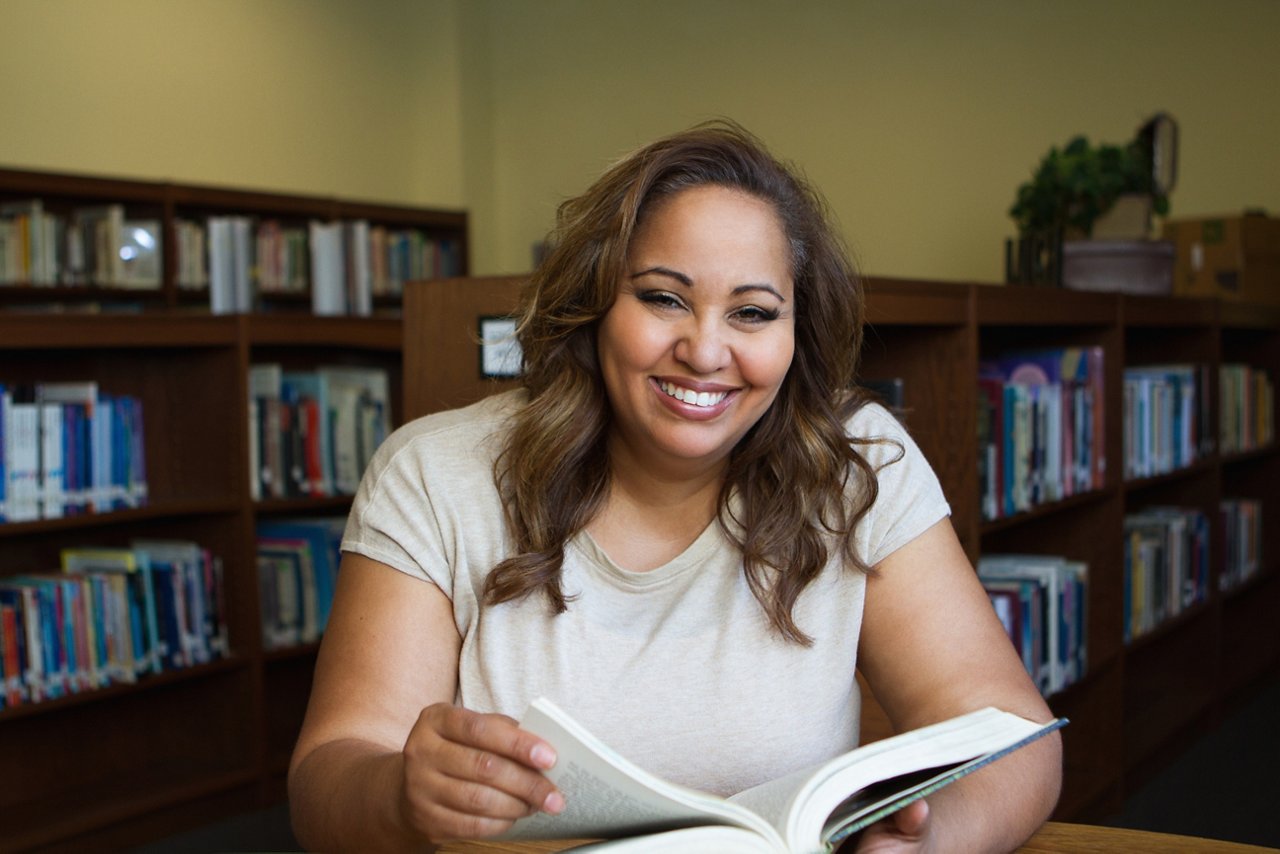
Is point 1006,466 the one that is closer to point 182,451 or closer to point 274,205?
point 182,451

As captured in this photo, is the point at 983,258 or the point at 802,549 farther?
the point at 983,258

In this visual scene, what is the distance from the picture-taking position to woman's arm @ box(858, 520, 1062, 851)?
1.19 metres

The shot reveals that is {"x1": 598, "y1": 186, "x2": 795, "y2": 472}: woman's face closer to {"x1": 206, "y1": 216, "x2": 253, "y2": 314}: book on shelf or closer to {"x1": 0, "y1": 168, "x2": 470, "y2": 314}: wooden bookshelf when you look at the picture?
{"x1": 0, "y1": 168, "x2": 470, "y2": 314}: wooden bookshelf

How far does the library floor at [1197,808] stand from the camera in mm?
3102

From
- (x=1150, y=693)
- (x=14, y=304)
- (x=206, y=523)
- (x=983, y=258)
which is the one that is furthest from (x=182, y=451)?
(x=983, y=258)

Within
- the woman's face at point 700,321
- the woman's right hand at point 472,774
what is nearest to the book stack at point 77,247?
the woman's face at point 700,321

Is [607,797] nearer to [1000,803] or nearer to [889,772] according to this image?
[889,772]

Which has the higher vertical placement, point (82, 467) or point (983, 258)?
point (983, 258)

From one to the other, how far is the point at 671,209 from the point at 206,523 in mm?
Answer: 2453

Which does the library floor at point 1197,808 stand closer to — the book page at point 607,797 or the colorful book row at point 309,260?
the book page at point 607,797

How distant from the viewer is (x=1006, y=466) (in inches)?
104

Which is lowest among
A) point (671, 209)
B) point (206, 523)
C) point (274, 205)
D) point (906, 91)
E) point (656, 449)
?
point (206, 523)

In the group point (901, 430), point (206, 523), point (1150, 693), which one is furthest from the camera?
point (1150, 693)

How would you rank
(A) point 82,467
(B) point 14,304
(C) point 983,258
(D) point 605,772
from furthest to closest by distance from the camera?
(C) point 983,258, (B) point 14,304, (A) point 82,467, (D) point 605,772
